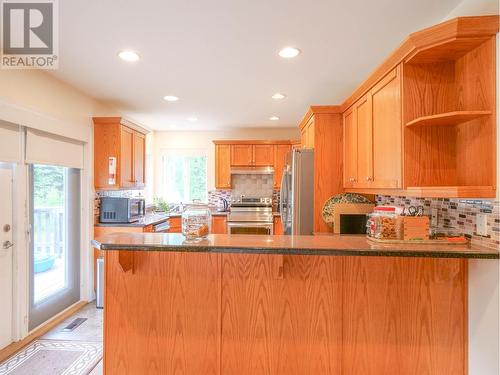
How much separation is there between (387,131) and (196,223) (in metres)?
1.42

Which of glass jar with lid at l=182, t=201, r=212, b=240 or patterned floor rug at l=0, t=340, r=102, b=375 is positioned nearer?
glass jar with lid at l=182, t=201, r=212, b=240

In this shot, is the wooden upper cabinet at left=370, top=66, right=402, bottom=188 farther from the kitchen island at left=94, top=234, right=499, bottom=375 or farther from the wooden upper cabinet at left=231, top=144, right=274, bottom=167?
the wooden upper cabinet at left=231, top=144, right=274, bottom=167

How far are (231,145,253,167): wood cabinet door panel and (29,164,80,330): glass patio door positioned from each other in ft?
8.59

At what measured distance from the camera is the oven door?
498cm

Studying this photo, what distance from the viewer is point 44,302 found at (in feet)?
9.95

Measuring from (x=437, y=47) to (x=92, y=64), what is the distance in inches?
105

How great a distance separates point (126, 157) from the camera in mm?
3926

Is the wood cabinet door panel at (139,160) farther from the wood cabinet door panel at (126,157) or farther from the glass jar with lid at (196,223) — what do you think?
the glass jar with lid at (196,223)

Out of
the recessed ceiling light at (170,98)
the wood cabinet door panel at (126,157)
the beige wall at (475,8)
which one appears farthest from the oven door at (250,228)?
the beige wall at (475,8)

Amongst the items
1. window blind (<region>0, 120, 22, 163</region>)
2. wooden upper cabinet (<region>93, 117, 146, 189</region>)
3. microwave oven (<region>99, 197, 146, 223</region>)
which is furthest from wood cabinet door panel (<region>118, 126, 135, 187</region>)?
window blind (<region>0, 120, 22, 163</region>)

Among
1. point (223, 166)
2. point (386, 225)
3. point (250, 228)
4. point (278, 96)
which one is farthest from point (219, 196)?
point (386, 225)

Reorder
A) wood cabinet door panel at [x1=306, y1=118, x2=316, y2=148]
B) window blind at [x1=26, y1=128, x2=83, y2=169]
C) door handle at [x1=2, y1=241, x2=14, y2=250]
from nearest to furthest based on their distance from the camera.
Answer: door handle at [x1=2, y1=241, x2=14, y2=250], window blind at [x1=26, y1=128, x2=83, y2=169], wood cabinet door panel at [x1=306, y1=118, x2=316, y2=148]

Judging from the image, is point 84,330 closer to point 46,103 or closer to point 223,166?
point 46,103

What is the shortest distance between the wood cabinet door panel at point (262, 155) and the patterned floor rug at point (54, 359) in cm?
363
